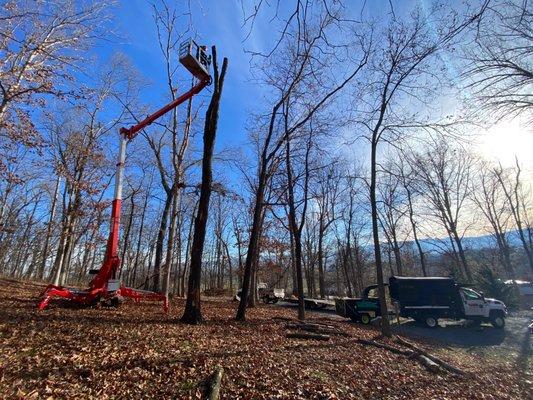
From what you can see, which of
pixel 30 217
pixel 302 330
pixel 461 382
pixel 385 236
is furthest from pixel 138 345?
pixel 30 217

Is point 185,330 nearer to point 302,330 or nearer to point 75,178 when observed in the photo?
point 302,330

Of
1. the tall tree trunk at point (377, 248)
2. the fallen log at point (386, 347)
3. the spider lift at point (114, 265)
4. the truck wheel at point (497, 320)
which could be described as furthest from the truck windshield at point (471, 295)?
the spider lift at point (114, 265)

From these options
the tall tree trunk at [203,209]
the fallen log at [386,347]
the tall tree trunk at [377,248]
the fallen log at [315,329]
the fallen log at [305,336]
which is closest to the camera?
the tall tree trunk at [203,209]

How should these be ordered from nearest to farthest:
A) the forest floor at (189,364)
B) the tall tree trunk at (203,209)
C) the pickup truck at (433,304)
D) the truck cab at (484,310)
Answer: the forest floor at (189,364)
the tall tree trunk at (203,209)
the truck cab at (484,310)
the pickup truck at (433,304)

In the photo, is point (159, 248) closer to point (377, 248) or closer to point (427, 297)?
point (377, 248)

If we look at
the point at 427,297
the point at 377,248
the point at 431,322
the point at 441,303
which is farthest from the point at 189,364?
the point at 441,303

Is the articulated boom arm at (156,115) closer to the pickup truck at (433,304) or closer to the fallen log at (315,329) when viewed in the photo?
the fallen log at (315,329)

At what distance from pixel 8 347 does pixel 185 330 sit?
3703 mm

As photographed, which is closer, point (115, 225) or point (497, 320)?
point (115, 225)

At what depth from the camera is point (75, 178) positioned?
2088cm

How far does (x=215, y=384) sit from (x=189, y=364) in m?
0.94

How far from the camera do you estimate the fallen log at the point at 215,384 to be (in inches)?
181

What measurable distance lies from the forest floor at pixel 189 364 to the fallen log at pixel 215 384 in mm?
111

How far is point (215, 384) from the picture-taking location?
4.86 m
